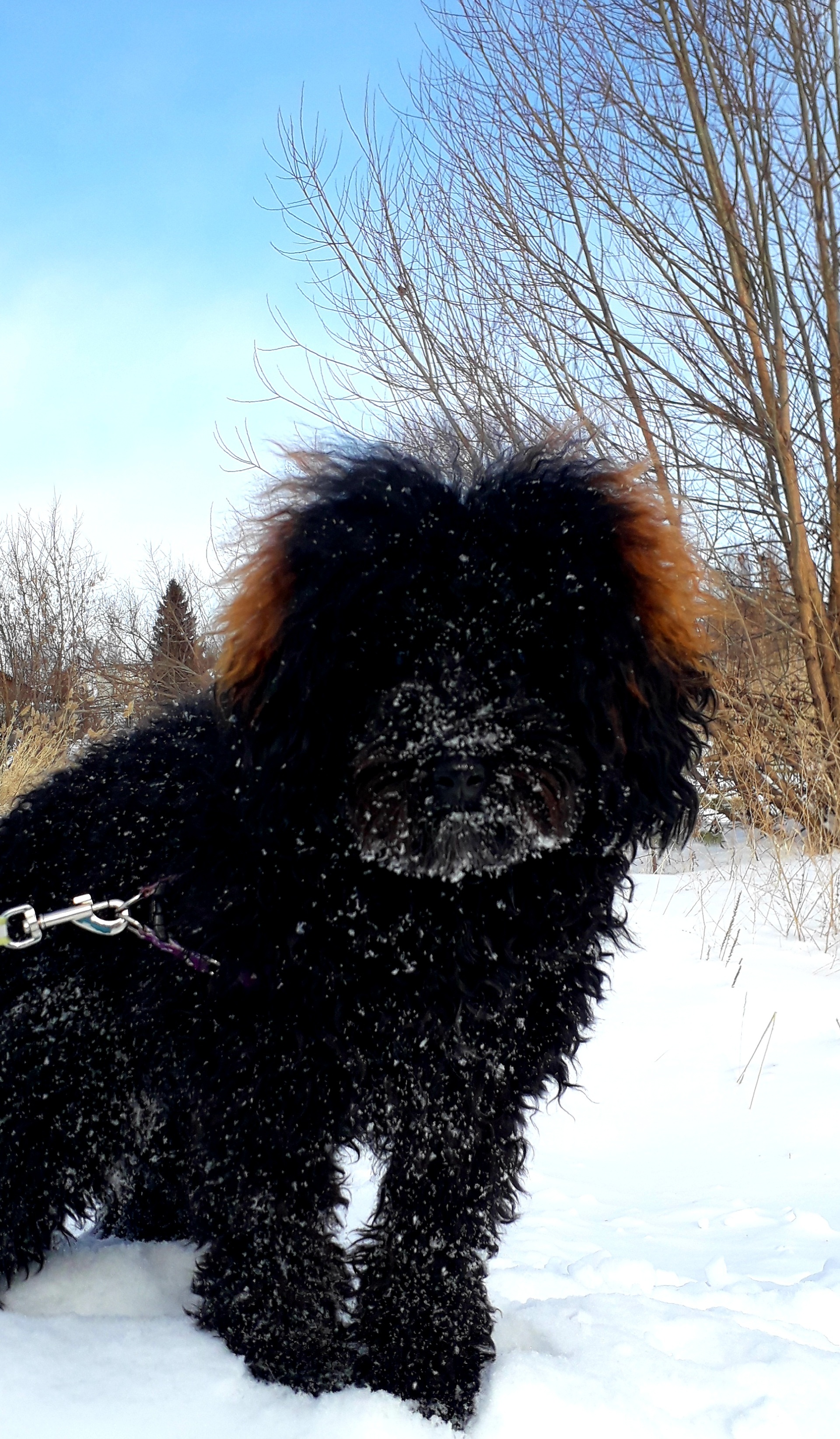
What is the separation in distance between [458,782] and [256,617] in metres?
0.54

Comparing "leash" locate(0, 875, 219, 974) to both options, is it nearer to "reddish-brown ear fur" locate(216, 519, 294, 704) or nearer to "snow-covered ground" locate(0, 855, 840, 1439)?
"reddish-brown ear fur" locate(216, 519, 294, 704)

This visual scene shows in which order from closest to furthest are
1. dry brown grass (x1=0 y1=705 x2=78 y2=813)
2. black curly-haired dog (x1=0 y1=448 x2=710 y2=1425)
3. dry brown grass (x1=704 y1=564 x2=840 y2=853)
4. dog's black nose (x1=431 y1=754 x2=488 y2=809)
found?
dog's black nose (x1=431 y1=754 x2=488 y2=809) < black curly-haired dog (x1=0 y1=448 x2=710 y2=1425) < dry brown grass (x1=704 y1=564 x2=840 y2=853) < dry brown grass (x1=0 y1=705 x2=78 y2=813)

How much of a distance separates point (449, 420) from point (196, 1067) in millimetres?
1596

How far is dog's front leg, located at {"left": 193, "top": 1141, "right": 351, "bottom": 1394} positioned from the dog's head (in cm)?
68

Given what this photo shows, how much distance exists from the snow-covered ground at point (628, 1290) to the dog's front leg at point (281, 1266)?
0.06 m

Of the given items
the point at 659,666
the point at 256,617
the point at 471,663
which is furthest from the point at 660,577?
the point at 256,617

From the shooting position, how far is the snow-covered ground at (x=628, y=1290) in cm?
177

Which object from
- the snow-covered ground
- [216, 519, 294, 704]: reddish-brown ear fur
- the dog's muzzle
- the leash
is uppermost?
[216, 519, 294, 704]: reddish-brown ear fur

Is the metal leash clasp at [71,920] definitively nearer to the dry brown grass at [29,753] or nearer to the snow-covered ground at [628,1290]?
the snow-covered ground at [628,1290]

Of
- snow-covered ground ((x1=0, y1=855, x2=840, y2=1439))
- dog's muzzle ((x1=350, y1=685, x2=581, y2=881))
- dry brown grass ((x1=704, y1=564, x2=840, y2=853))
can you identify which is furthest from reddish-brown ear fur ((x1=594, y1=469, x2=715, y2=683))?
dry brown grass ((x1=704, y1=564, x2=840, y2=853))

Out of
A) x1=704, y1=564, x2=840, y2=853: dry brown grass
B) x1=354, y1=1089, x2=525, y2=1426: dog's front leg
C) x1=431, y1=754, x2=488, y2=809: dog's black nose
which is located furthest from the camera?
x1=704, y1=564, x2=840, y2=853: dry brown grass

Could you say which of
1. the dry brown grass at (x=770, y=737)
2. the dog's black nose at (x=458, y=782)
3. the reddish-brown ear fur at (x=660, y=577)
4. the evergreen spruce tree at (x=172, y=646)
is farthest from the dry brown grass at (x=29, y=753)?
the dog's black nose at (x=458, y=782)

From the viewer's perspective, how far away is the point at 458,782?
5.16ft

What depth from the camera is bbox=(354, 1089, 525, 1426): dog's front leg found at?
6.28ft
